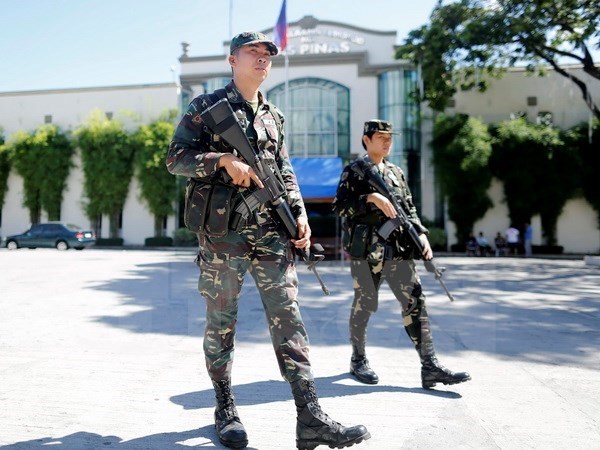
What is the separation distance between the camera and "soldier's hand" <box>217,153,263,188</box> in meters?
2.12

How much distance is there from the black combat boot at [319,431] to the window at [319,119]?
21.2 m

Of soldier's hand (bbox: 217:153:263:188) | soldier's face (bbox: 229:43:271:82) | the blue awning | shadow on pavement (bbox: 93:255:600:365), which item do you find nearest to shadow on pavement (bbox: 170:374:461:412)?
shadow on pavement (bbox: 93:255:600:365)

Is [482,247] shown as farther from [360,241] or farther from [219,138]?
[219,138]

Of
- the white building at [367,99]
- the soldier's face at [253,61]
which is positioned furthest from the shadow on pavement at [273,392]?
the white building at [367,99]

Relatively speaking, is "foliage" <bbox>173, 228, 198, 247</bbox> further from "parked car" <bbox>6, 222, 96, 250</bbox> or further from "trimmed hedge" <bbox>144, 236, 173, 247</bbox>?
"parked car" <bbox>6, 222, 96, 250</bbox>

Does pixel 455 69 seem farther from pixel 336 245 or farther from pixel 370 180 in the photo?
pixel 370 180

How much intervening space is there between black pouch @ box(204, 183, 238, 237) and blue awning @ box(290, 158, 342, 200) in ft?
36.5

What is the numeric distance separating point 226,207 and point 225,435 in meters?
1.05

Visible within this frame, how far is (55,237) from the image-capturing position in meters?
21.1

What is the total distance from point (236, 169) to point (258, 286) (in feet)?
1.87

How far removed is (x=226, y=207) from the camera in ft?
7.23

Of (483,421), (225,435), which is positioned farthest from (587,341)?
(225,435)

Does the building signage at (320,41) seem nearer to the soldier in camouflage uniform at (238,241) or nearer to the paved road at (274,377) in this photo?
the paved road at (274,377)

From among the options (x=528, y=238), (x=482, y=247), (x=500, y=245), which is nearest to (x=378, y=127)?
(x=482, y=247)
